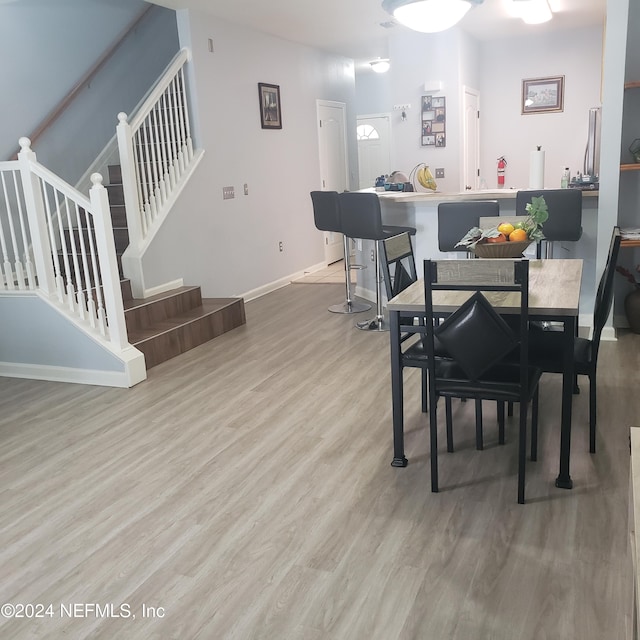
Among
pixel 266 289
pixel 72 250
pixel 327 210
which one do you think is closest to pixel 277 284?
pixel 266 289

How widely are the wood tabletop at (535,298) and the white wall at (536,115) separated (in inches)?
220

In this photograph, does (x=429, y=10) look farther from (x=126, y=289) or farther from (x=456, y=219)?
(x=126, y=289)

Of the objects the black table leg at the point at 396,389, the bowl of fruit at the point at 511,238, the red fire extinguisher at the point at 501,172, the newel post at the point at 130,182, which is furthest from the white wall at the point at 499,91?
the black table leg at the point at 396,389

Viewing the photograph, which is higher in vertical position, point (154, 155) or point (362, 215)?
point (154, 155)

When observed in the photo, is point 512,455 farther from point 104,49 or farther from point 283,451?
point 104,49

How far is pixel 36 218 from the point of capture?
13.6 feet

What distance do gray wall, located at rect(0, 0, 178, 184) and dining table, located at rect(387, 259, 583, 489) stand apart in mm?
4053

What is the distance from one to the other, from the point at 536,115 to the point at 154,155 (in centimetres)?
512

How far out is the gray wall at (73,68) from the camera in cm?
524

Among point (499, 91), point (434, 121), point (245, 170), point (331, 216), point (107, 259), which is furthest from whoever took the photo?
point (499, 91)

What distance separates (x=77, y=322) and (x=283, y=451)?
1.95 m

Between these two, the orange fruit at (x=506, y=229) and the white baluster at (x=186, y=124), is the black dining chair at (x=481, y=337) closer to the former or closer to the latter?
the orange fruit at (x=506, y=229)

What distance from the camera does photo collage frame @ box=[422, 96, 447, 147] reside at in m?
7.16

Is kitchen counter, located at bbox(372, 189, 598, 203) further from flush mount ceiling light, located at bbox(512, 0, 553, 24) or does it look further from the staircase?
flush mount ceiling light, located at bbox(512, 0, 553, 24)
